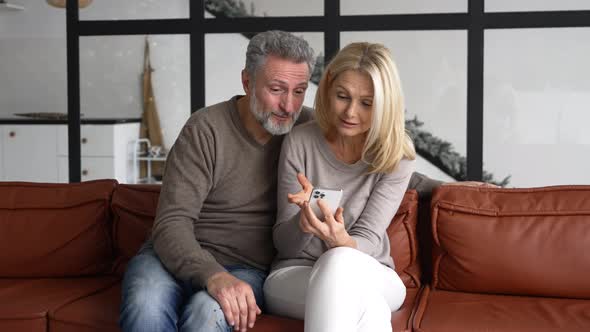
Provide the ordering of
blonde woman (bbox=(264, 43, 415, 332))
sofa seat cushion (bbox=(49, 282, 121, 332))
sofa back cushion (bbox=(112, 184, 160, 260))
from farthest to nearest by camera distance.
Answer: sofa back cushion (bbox=(112, 184, 160, 260)) → sofa seat cushion (bbox=(49, 282, 121, 332)) → blonde woman (bbox=(264, 43, 415, 332))

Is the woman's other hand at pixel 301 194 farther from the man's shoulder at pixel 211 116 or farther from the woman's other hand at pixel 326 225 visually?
the man's shoulder at pixel 211 116

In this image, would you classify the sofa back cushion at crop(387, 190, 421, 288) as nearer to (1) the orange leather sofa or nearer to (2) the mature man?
(1) the orange leather sofa

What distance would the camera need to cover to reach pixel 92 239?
2594 millimetres

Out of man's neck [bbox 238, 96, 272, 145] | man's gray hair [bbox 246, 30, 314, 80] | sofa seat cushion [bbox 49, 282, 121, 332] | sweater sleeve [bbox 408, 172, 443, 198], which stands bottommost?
sofa seat cushion [bbox 49, 282, 121, 332]

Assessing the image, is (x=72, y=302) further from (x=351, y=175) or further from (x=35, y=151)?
(x=35, y=151)

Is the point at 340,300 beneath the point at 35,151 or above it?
beneath

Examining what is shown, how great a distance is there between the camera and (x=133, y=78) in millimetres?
4871

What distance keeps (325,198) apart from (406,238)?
569mm

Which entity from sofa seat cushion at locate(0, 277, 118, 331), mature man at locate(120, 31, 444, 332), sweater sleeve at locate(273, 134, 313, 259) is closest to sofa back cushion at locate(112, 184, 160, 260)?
sofa seat cushion at locate(0, 277, 118, 331)

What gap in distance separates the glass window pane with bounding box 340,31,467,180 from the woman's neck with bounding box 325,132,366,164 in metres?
2.36

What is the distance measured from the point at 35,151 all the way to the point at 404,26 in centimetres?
264

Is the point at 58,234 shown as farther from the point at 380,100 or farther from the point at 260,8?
the point at 260,8

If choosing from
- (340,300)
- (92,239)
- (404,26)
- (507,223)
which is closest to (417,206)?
(507,223)

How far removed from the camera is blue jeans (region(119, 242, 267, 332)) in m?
1.87
